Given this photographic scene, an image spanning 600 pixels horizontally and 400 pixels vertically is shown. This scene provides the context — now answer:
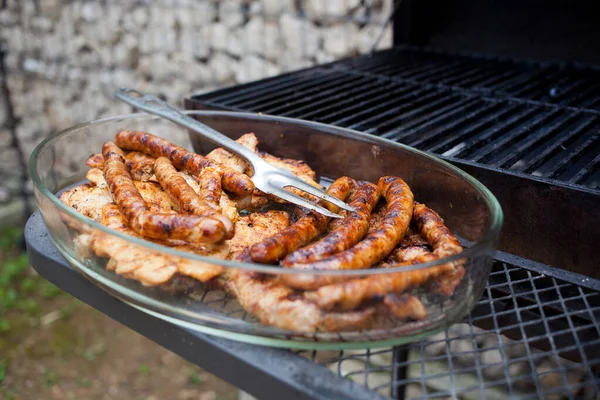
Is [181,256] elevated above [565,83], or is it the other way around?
[181,256]

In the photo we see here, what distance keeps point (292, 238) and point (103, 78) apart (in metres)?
5.02

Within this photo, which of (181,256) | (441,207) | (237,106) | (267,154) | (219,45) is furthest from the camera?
(219,45)

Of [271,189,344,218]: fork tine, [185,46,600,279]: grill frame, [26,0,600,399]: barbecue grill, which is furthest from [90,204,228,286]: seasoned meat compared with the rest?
[185,46,600,279]: grill frame

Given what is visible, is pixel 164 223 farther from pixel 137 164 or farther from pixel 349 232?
pixel 137 164

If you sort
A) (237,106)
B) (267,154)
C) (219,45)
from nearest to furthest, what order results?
(267,154)
(237,106)
(219,45)

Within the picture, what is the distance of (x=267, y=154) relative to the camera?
6.25ft

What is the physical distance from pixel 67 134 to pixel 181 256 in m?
0.89

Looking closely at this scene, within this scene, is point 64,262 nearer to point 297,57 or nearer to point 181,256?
point 181,256

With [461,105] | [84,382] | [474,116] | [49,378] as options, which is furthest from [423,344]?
[49,378]

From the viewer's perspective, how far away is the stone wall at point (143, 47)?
3.87 meters

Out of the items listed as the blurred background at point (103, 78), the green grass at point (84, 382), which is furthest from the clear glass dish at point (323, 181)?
the green grass at point (84, 382)

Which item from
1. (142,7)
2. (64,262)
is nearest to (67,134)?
(64,262)

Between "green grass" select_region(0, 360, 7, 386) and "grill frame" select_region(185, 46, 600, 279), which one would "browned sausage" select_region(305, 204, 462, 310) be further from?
"green grass" select_region(0, 360, 7, 386)

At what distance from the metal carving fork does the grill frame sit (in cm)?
49
